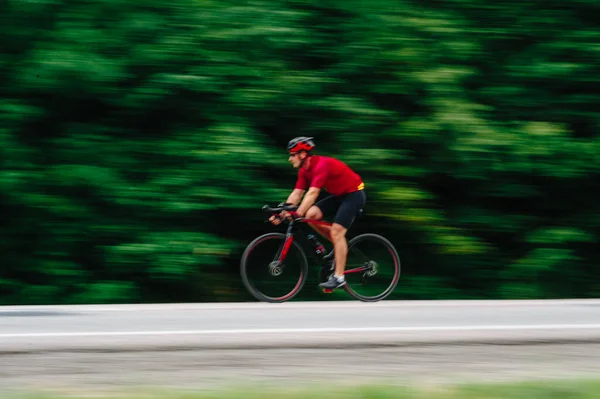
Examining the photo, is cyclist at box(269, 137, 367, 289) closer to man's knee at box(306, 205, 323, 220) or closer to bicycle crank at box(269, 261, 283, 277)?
man's knee at box(306, 205, 323, 220)

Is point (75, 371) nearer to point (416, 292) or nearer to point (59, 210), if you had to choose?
point (59, 210)

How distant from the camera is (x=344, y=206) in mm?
9117

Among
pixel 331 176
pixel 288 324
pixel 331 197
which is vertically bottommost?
pixel 288 324

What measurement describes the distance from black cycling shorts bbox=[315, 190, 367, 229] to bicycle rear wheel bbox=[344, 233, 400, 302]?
15.0 inches

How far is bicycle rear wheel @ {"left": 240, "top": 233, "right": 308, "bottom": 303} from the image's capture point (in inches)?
359

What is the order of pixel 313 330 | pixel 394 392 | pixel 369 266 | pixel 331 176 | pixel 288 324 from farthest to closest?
1. pixel 369 266
2. pixel 331 176
3. pixel 288 324
4. pixel 313 330
5. pixel 394 392

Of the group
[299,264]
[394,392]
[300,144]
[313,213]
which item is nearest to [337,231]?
Result: [313,213]

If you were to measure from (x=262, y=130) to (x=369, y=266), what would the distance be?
210 centimetres

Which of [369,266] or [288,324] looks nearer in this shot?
[288,324]

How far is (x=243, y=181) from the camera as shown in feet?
33.2

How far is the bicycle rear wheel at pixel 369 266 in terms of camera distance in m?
9.46

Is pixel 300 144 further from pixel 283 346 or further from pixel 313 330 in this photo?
pixel 283 346

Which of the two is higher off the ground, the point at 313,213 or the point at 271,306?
the point at 313,213

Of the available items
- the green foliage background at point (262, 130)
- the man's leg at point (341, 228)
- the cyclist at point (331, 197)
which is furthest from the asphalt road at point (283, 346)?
the green foliage background at point (262, 130)
